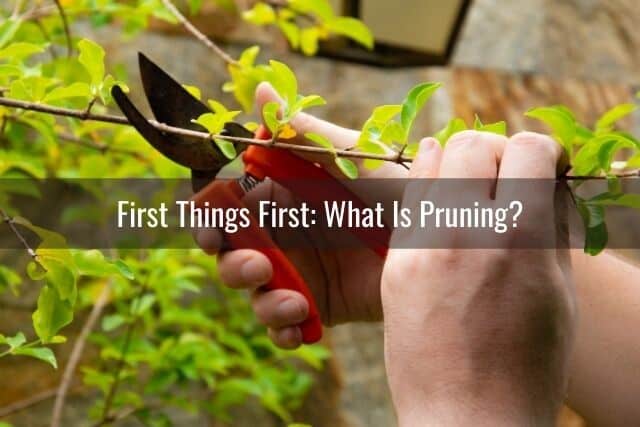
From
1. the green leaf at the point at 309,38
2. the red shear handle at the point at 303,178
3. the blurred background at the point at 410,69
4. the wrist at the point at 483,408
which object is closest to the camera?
the wrist at the point at 483,408

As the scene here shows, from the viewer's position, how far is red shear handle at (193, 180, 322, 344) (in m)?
0.75

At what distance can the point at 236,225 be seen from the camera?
78 centimetres

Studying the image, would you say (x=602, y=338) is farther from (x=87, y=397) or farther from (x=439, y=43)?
(x=87, y=397)

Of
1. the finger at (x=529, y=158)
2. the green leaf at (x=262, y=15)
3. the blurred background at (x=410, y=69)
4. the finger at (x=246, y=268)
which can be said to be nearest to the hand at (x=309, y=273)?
the finger at (x=246, y=268)

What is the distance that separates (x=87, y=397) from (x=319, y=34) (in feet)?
2.65

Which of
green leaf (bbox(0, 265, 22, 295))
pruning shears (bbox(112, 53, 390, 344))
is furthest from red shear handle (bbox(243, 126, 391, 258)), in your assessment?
green leaf (bbox(0, 265, 22, 295))

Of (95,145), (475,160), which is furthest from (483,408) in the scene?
(95,145)

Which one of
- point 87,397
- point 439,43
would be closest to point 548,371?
point 439,43

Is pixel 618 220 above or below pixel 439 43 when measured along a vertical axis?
below

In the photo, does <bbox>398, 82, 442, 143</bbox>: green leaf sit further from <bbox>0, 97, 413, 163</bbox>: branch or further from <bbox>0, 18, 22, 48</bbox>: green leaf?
<bbox>0, 18, 22, 48</bbox>: green leaf

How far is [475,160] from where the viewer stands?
0.54 m

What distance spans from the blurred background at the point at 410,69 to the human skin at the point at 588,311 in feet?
2.07

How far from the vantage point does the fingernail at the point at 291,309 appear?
79 cm

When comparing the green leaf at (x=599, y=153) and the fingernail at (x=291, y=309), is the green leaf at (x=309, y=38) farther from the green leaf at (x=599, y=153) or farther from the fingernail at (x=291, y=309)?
the green leaf at (x=599, y=153)
